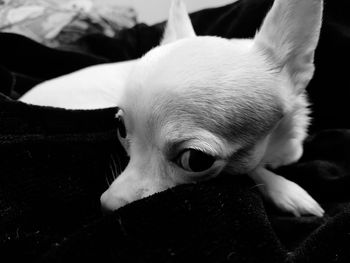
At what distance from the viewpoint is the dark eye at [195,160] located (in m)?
0.78

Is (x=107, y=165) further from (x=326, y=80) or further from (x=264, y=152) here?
(x=326, y=80)

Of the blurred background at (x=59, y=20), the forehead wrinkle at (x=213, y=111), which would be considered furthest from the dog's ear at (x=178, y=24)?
the blurred background at (x=59, y=20)

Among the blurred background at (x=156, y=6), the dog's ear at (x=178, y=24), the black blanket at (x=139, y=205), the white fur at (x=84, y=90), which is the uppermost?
the dog's ear at (x=178, y=24)

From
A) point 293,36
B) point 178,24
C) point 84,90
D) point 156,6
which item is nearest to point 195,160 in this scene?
point 293,36

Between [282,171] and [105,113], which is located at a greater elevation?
[105,113]

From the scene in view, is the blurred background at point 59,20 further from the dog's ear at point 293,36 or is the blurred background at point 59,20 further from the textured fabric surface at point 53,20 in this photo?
the dog's ear at point 293,36

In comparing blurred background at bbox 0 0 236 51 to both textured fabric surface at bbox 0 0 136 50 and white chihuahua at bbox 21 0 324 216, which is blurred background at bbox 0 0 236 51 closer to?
textured fabric surface at bbox 0 0 136 50

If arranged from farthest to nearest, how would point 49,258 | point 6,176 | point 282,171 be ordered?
point 282,171, point 6,176, point 49,258

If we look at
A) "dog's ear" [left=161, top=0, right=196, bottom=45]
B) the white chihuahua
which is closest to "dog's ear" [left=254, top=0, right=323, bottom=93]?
the white chihuahua

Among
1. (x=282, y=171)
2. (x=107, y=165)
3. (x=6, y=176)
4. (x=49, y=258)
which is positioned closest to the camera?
(x=49, y=258)

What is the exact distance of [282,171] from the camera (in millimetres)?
1201

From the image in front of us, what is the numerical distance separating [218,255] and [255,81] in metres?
0.38

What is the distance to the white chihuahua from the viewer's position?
778 millimetres

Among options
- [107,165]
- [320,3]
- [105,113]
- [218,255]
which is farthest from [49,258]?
[320,3]
